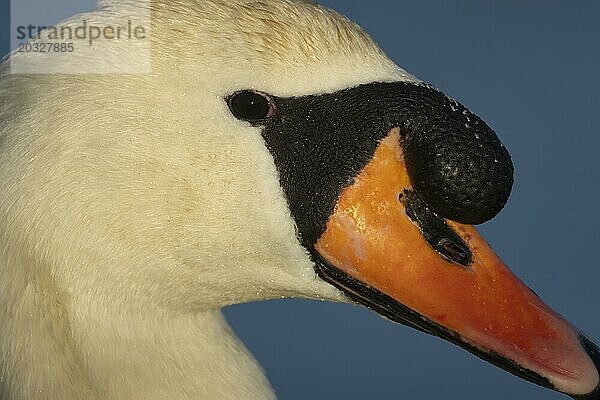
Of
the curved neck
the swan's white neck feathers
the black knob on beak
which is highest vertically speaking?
the black knob on beak

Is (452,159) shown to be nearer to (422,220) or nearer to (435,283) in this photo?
(422,220)

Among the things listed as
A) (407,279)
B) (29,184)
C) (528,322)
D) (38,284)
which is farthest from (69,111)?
(528,322)

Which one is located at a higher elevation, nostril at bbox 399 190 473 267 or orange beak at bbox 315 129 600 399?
nostril at bbox 399 190 473 267

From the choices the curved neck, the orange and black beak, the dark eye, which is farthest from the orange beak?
A: the curved neck

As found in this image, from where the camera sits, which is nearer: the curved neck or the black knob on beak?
the black knob on beak

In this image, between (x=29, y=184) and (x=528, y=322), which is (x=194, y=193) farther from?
(x=528, y=322)

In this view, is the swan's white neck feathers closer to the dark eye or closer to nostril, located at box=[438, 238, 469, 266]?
the dark eye

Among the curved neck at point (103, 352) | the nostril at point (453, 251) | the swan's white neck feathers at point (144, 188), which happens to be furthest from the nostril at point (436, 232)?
the curved neck at point (103, 352)
